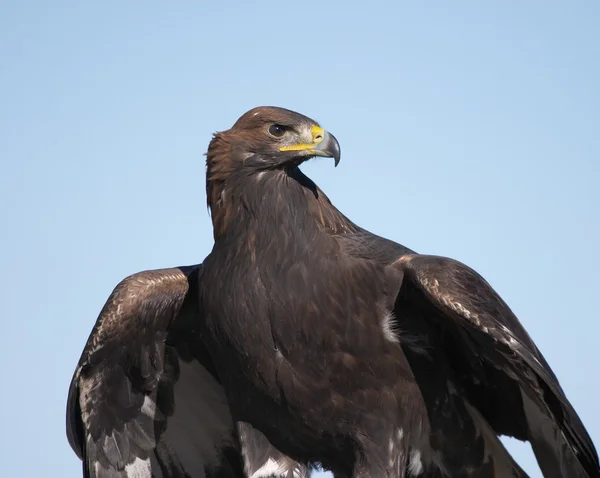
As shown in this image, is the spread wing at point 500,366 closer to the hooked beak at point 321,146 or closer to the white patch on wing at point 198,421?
the hooked beak at point 321,146

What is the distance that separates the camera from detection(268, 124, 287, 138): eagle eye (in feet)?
35.7

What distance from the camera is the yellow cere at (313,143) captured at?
10.8 m

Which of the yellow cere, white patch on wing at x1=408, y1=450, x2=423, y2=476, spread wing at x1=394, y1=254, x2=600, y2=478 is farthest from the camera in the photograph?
white patch on wing at x1=408, y1=450, x2=423, y2=476

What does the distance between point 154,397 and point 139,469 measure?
60cm

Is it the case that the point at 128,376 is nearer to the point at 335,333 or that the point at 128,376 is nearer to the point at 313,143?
the point at 335,333

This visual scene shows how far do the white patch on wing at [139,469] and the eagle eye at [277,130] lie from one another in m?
2.98

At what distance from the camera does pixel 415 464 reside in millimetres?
11297

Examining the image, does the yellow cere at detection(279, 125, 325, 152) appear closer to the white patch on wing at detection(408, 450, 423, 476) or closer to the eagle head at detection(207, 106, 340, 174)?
the eagle head at detection(207, 106, 340, 174)

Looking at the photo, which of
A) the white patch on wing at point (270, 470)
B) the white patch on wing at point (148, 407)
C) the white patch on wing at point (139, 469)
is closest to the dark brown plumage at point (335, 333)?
the white patch on wing at point (270, 470)

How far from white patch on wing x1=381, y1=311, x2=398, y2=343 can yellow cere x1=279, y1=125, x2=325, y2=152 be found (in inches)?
54.1

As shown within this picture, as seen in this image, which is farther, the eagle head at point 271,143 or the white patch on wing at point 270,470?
the white patch on wing at point 270,470

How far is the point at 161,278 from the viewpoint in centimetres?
1149

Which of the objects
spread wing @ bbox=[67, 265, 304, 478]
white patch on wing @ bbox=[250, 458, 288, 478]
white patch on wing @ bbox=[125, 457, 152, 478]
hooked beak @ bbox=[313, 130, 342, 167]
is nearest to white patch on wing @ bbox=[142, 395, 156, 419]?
spread wing @ bbox=[67, 265, 304, 478]

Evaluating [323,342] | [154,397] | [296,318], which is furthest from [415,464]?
[154,397]
